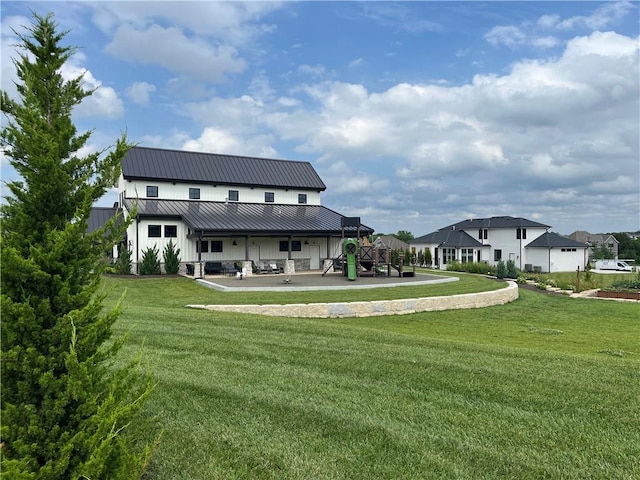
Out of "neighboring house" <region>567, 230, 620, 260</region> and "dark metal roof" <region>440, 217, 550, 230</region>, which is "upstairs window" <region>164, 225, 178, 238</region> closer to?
"dark metal roof" <region>440, 217, 550, 230</region>

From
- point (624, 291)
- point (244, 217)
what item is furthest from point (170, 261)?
point (624, 291)

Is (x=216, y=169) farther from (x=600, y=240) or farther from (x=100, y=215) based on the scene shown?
(x=600, y=240)

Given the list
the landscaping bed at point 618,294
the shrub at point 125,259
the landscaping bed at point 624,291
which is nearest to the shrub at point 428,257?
the landscaping bed at point 624,291

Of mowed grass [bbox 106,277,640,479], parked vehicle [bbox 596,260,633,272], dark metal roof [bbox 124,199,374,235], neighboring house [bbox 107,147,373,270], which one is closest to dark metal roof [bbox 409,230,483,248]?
neighboring house [bbox 107,147,373,270]

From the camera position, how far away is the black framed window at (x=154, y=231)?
2603cm

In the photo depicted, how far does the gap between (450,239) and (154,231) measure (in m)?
31.2

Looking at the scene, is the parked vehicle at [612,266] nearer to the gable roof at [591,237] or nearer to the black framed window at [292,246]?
the gable roof at [591,237]

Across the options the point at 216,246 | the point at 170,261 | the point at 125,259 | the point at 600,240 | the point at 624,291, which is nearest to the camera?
the point at 624,291

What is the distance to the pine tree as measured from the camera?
2326mm

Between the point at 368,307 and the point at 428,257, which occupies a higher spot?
the point at 428,257

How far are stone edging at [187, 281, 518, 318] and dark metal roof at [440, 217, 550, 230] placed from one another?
27.6 meters

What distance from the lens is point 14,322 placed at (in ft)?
7.88

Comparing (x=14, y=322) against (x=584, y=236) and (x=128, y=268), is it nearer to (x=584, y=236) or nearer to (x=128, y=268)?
(x=128, y=268)

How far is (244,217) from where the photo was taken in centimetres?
2847
